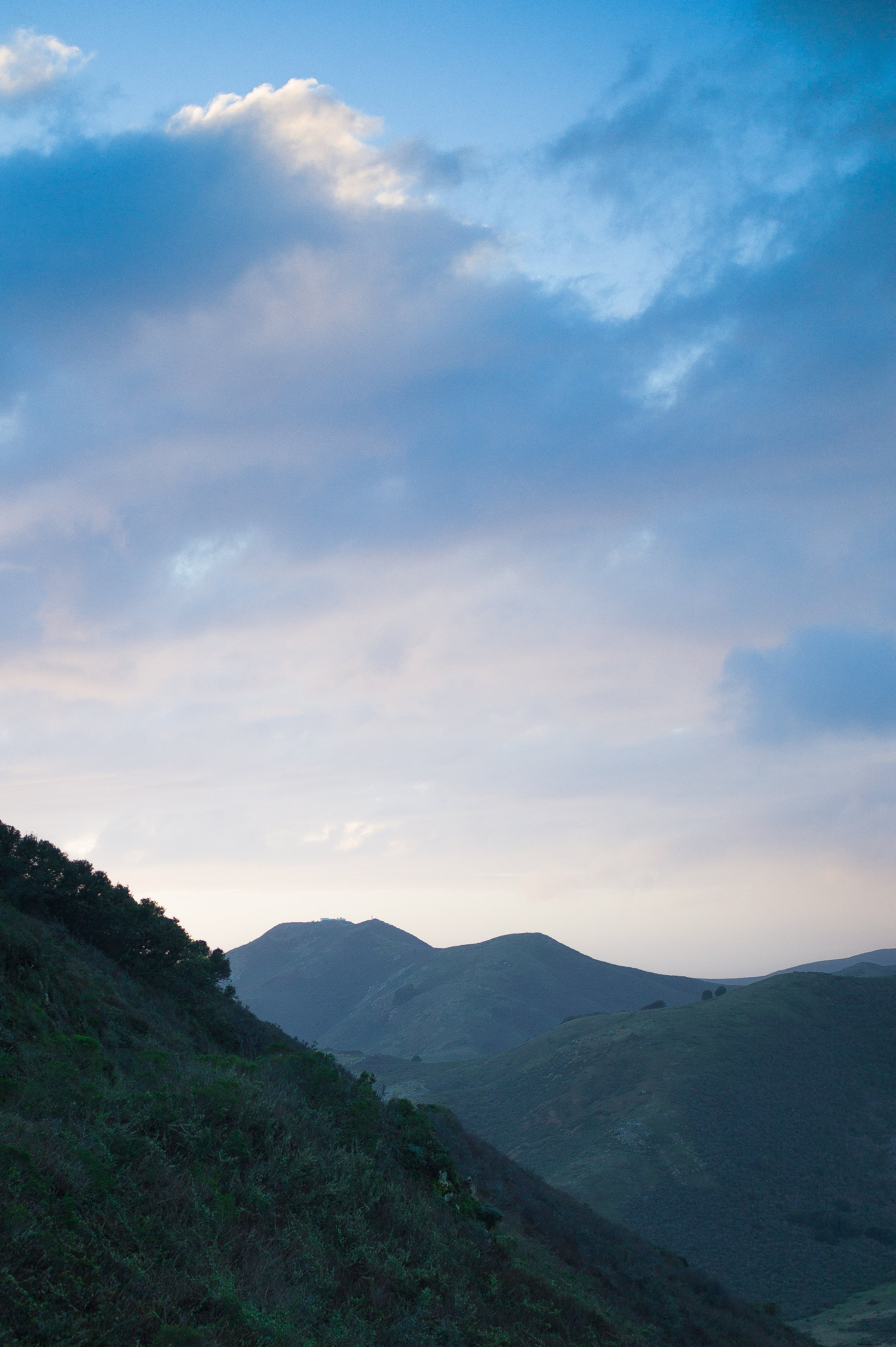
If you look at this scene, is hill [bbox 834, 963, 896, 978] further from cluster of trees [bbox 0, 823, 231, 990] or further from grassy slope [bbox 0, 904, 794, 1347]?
grassy slope [bbox 0, 904, 794, 1347]

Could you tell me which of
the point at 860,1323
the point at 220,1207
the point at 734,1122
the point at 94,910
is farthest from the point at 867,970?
the point at 220,1207

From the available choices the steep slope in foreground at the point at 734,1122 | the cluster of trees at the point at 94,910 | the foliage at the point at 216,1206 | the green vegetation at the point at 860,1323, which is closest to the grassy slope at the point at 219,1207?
the foliage at the point at 216,1206

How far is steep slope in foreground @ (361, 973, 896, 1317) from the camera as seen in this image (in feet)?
164

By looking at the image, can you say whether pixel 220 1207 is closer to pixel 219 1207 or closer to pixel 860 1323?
pixel 219 1207

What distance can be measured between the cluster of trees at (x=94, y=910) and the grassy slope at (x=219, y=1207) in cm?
307

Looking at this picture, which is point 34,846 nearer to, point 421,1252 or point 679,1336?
point 421,1252

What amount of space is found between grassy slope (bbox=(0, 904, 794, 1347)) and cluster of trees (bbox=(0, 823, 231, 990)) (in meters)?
3.07

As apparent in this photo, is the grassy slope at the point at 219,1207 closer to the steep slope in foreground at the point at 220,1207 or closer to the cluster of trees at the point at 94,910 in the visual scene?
the steep slope in foreground at the point at 220,1207

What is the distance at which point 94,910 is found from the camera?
2369 centimetres

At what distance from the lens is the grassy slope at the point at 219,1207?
300 inches

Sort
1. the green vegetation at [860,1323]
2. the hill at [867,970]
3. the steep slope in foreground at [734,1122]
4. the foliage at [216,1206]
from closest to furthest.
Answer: the foliage at [216,1206] → the green vegetation at [860,1323] → the steep slope in foreground at [734,1122] → the hill at [867,970]

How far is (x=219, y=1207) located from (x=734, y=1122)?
72634 mm

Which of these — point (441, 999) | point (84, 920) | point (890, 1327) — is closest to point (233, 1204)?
point (84, 920)

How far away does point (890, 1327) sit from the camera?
34.5 m
